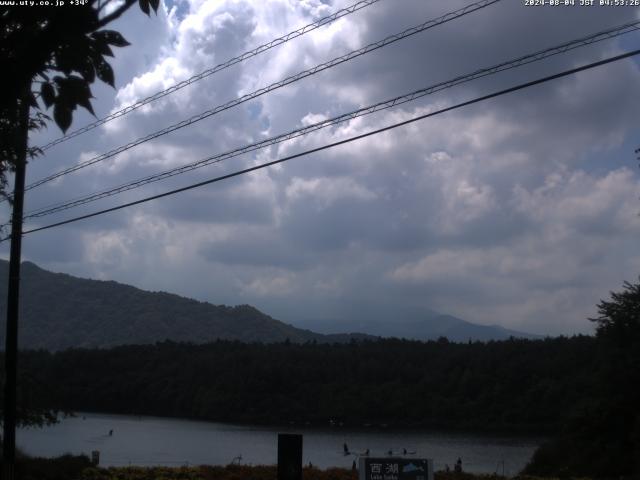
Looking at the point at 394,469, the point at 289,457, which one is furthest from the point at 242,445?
the point at 394,469

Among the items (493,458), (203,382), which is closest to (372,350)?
(203,382)

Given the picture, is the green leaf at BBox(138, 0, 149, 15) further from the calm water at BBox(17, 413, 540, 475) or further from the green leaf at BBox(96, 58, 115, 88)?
the calm water at BBox(17, 413, 540, 475)

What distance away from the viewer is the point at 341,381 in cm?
9119

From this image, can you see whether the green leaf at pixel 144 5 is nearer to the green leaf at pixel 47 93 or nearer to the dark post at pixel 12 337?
the green leaf at pixel 47 93

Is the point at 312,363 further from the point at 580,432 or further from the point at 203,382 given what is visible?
the point at 580,432

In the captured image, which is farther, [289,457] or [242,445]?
[242,445]

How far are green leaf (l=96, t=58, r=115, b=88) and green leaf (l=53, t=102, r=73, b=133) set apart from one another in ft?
1.03

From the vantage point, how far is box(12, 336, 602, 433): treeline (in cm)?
7425

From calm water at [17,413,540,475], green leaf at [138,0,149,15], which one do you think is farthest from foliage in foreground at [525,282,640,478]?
green leaf at [138,0,149,15]

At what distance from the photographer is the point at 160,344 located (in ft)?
391

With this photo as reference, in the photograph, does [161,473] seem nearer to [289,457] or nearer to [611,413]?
[289,457]

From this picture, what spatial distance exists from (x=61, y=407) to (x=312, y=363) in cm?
7664

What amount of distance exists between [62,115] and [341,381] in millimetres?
88212

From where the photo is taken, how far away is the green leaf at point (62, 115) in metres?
4.63
